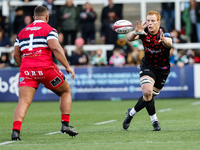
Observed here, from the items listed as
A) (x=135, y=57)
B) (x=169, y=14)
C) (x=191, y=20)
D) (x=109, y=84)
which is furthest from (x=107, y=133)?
(x=169, y=14)

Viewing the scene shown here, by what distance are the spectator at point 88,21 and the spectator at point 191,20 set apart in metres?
3.99

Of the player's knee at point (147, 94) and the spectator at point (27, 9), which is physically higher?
the spectator at point (27, 9)

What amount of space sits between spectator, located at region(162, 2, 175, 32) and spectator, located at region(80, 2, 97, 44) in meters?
3.36

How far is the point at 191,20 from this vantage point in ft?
60.6

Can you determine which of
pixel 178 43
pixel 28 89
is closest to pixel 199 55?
pixel 178 43

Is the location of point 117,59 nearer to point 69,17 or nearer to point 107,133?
point 69,17

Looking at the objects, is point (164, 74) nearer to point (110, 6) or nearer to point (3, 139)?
point (3, 139)

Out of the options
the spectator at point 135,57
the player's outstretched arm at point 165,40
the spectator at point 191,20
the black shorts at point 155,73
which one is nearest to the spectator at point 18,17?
the spectator at point 135,57

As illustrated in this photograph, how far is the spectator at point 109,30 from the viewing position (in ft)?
57.5

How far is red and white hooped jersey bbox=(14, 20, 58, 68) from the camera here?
268 inches

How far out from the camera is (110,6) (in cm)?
1769

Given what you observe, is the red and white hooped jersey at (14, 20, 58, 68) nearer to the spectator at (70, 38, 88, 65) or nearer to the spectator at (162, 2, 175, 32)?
the spectator at (70, 38, 88, 65)

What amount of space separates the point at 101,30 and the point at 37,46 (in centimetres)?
1150

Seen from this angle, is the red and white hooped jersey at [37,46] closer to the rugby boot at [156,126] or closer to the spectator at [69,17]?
the rugby boot at [156,126]
